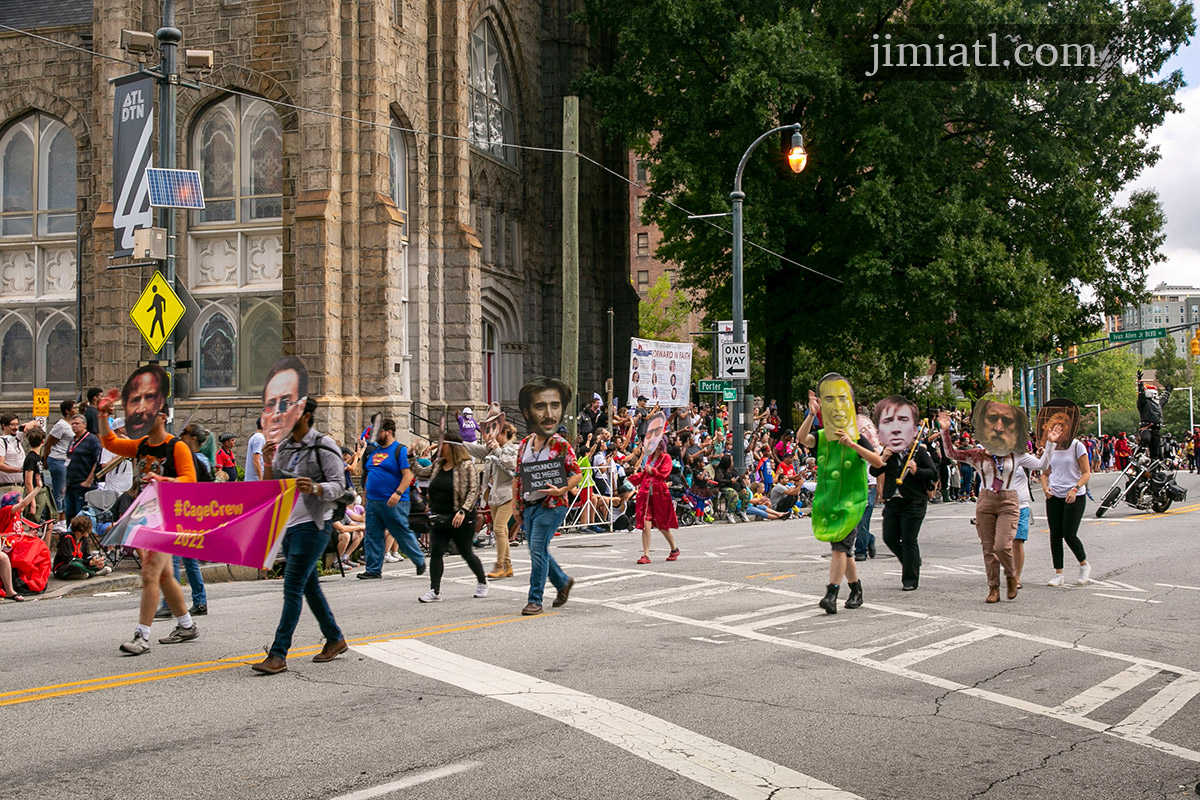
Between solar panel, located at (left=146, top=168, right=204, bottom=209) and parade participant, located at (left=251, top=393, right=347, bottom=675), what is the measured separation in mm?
8734

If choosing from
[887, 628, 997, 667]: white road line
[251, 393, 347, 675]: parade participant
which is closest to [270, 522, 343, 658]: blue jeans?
[251, 393, 347, 675]: parade participant

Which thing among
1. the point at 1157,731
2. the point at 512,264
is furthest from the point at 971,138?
the point at 1157,731

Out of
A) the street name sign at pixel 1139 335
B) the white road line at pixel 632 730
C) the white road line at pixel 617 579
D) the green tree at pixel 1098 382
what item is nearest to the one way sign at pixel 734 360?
the white road line at pixel 617 579

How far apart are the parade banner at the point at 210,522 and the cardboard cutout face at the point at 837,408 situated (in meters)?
4.65

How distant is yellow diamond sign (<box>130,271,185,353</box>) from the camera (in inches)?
604

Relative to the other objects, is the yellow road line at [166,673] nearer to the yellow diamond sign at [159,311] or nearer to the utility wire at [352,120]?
the yellow diamond sign at [159,311]

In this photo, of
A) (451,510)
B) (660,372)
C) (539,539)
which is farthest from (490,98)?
(539,539)

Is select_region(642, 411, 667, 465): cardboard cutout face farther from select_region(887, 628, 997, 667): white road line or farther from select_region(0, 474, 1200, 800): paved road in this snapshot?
select_region(887, 628, 997, 667): white road line

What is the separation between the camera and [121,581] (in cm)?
1328

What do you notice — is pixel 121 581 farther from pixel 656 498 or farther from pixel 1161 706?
pixel 1161 706

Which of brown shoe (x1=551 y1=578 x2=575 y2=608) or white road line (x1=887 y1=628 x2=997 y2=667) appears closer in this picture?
white road line (x1=887 y1=628 x2=997 y2=667)

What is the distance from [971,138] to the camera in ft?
112

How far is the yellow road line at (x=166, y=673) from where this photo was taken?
7031mm

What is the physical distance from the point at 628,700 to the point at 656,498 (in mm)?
7845
